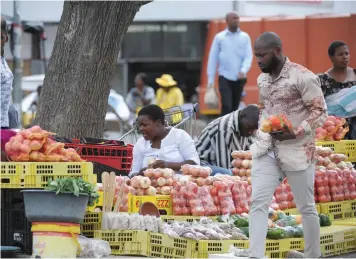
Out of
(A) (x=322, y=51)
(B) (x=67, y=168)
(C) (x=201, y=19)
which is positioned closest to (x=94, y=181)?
(B) (x=67, y=168)

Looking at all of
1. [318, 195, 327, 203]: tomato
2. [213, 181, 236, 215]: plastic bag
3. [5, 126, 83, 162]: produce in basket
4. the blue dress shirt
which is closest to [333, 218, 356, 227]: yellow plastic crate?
[318, 195, 327, 203]: tomato

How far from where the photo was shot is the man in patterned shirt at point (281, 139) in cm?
877

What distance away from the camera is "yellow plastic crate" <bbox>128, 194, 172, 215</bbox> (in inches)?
417

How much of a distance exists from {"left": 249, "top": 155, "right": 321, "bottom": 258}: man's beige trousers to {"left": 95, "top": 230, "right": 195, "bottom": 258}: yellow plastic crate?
77cm

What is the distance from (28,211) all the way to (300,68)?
2417 mm

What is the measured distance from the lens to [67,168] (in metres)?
9.34

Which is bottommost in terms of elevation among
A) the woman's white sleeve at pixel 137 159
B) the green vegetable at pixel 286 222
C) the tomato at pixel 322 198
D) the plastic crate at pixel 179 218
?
the green vegetable at pixel 286 222

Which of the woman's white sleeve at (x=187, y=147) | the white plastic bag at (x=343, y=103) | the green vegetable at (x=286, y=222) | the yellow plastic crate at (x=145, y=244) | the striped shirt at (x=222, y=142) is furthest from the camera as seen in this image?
the white plastic bag at (x=343, y=103)

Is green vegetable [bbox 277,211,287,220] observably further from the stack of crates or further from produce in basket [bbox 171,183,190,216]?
the stack of crates

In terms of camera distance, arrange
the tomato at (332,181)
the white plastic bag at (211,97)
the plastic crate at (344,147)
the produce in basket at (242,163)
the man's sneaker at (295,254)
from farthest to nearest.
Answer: the white plastic bag at (211,97) → the plastic crate at (344,147) → the tomato at (332,181) → the produce in basket at (242,163) → the man's sneaker at (295,254)

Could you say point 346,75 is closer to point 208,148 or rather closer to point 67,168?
point 208,148

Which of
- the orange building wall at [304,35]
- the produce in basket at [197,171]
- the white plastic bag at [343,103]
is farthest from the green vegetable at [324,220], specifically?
the orange building wall at [304,35]

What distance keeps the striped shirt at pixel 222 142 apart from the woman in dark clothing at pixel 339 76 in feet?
4.94

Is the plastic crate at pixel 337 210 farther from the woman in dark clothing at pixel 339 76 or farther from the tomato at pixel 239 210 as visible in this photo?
the woman in dark clothing at pixel 339 76
